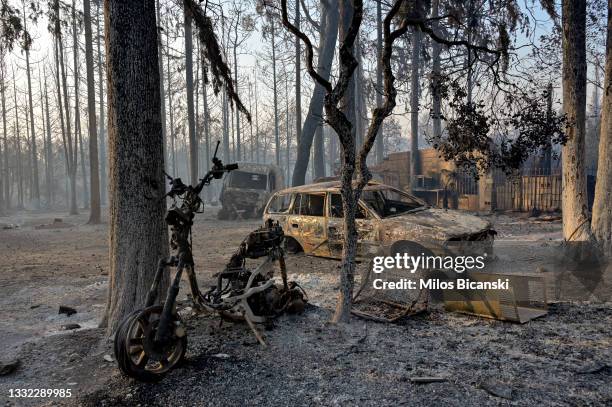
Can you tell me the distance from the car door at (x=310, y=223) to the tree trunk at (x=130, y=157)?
13.6ft

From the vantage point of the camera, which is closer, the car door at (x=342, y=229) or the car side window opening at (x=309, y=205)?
the car door at (x=342, y=229)

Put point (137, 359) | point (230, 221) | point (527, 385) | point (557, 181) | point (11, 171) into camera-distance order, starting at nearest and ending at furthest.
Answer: point (527, 385) < point (137, 359) < point (557, 181) < point (230, 221) < point (11, 171)

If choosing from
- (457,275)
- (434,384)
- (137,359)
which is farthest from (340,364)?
(457,275)

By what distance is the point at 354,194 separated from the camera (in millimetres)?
4965

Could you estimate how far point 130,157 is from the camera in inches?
182

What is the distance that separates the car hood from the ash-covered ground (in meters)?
1.26

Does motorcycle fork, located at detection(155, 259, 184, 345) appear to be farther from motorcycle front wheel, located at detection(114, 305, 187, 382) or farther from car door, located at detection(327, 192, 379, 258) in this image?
car door, located at detection(327, 192, 379, 258)

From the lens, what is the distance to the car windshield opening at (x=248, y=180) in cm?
1983

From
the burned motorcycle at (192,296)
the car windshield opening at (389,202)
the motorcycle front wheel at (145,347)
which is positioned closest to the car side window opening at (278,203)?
the car windshield opening at (389,202)

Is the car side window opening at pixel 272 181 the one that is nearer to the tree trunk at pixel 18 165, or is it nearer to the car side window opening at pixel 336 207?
the car side window opening at pixel 336 207

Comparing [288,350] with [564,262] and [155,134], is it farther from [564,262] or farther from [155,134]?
[564,262]

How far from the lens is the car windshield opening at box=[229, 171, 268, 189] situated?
1983 centimetres

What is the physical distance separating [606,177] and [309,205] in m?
5.38

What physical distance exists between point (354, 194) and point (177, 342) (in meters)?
2.51
